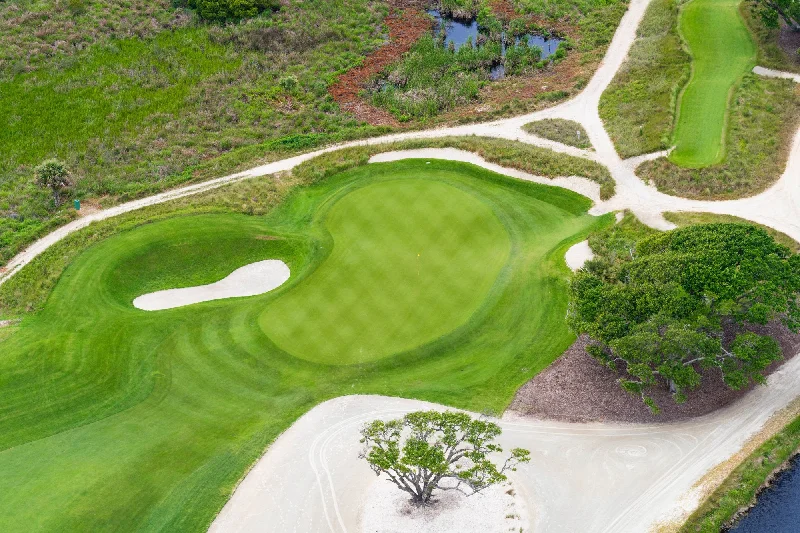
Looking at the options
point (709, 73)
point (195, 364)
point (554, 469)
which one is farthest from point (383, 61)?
point (554, 469)

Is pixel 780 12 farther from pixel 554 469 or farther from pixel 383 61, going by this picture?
pixel 554 469

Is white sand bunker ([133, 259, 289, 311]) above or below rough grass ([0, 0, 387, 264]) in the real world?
below

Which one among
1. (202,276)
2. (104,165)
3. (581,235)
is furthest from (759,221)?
(104,165)

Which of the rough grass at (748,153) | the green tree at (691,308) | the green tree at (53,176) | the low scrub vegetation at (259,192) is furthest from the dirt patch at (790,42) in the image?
the green tree at (53,176)

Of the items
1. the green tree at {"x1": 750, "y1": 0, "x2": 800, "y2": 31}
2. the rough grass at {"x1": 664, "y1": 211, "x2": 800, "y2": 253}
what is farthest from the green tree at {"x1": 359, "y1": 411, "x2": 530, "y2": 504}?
the green tree at {"x1": 750, "y1": 0, "x2": 800, "y2": 31}

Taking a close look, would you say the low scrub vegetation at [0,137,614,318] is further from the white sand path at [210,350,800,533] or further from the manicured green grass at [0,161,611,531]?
the white sand path at [210,350,800,533]

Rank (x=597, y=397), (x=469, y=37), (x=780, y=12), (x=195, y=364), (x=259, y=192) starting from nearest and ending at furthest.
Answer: (x=597, y=397), (x=195, y=364), (x=259, y=192), (x=780, y=12), (x=469, y=37)

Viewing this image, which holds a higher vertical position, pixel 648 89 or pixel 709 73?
pixel 648 89

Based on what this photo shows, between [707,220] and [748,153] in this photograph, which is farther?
[748,153]
